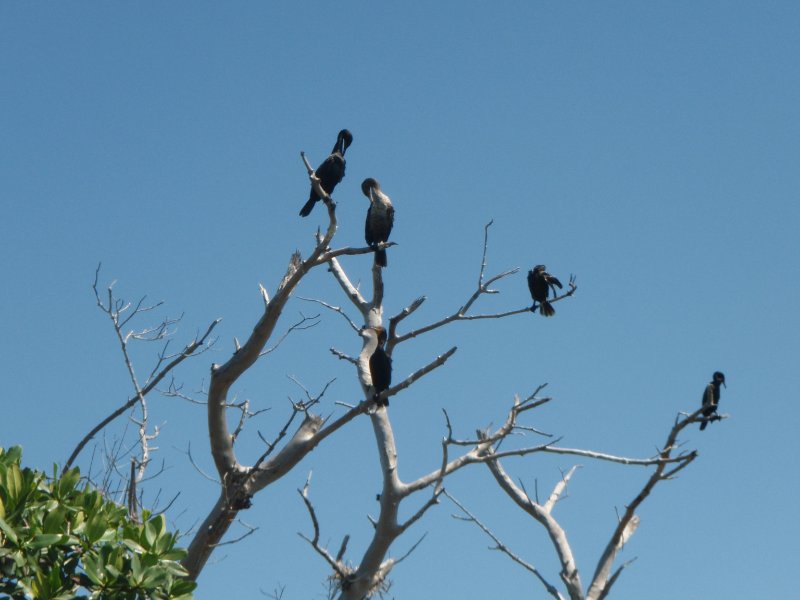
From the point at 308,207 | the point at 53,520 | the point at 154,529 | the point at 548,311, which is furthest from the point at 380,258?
the point at 53,520

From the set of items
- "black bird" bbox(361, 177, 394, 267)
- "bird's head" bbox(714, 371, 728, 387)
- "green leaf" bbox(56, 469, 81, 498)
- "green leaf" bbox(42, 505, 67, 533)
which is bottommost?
"green leaf" bbox(42, 505, 67, 533)

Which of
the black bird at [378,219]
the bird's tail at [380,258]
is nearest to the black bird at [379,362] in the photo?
the bird's tail at [380,258]

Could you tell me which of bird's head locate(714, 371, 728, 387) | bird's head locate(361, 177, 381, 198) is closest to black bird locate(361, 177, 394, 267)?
bird's head locate(361, 177, 381, 198)

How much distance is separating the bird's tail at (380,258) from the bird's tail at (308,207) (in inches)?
24.6

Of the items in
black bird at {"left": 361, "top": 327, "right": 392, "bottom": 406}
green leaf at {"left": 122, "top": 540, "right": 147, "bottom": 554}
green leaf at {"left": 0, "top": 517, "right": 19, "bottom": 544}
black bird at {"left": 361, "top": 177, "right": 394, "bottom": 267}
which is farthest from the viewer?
black bird at {"left": 361, "top": 177, "right": 394, "bottom": 267}

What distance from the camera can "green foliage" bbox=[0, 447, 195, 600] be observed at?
3.52 meters

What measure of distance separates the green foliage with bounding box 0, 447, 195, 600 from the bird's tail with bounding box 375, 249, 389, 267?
390 cm

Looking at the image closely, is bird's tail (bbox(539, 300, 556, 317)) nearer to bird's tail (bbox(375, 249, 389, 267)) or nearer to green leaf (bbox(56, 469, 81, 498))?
bird's tail (bbox(375, 249, 389, 267))

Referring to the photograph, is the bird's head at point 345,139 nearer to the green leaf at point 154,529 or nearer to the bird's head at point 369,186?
the bird's head at point 369,186

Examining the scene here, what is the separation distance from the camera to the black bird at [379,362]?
7082mm

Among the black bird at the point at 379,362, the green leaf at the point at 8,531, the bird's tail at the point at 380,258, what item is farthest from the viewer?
the bird's tail at the point at 380,258

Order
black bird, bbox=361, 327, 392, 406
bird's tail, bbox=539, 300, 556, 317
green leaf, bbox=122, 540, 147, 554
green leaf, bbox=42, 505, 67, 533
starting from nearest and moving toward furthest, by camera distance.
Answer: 1. green leaf, bbox=42, 505, 67, 533
2. green leaf, bbox=122, 540, 147, 554
3. black bird, bbox=361, 327, 392, 406
4. bird's tail, bbox=539, 300, 556, 317

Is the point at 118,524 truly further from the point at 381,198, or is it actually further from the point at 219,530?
the point at 381,198

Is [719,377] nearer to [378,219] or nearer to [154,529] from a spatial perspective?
[378,219]
